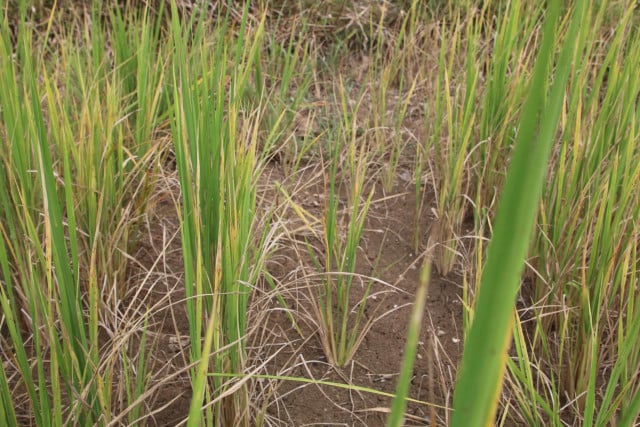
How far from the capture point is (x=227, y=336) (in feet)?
3.10

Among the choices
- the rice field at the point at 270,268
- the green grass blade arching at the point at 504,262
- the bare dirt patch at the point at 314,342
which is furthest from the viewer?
the bare dirt patch at the point at 314,342

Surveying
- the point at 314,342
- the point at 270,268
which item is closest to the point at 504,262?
the point at 314,342

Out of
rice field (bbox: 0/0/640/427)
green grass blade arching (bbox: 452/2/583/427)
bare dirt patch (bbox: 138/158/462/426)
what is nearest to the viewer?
green grass blade arching (bbox: 452/2/583/427)

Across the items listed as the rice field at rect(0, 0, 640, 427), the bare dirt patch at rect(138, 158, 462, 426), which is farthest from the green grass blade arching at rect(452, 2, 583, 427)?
the bare dirt patch at rect(138, 158, 462, 426)

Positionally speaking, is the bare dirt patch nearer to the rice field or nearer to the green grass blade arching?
the rice field

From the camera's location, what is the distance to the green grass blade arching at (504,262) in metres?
0.30

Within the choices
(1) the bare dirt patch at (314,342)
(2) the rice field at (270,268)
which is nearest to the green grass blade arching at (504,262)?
(2) the rice field at (270,268)

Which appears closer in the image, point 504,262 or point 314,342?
point 504,262

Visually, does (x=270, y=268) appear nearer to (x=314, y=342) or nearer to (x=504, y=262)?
(x=314, y=342)

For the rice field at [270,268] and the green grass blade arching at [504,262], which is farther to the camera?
the rice field at [270,268]

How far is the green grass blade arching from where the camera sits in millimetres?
299

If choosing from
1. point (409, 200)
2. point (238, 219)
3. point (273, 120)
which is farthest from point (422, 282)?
point (273, 120)

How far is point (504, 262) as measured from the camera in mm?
300

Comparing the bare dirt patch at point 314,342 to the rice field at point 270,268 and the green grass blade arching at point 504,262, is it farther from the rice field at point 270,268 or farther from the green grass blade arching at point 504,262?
the green grass blade arching at point 504,262
